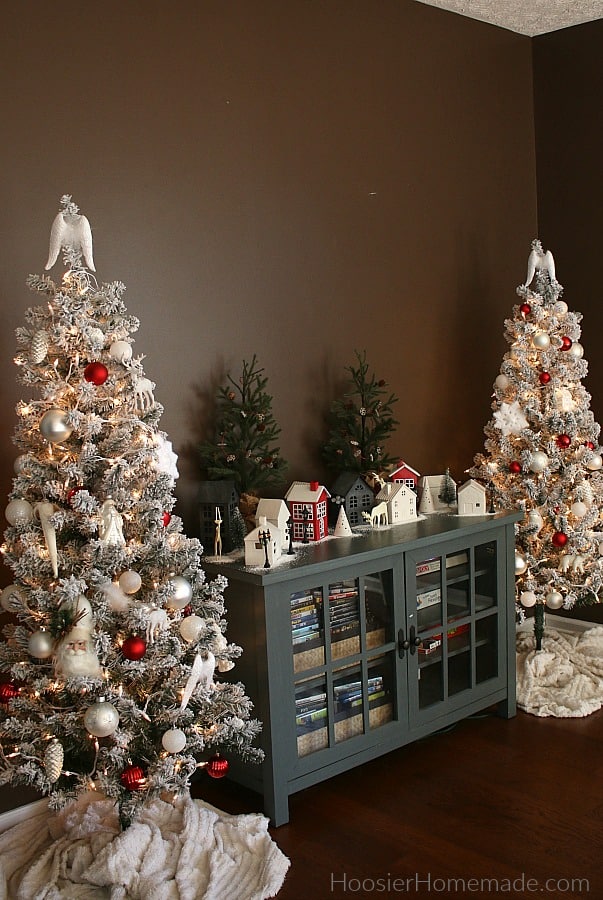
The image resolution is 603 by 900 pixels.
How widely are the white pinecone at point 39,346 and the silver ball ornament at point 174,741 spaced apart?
1.03 m

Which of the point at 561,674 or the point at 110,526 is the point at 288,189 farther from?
the point at 561,674

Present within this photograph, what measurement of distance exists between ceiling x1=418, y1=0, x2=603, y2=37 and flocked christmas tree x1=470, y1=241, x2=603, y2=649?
4.09 feet

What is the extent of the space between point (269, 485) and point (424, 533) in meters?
0.59

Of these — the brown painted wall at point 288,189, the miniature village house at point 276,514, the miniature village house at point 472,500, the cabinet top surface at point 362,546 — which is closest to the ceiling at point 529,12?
the brown painted wall at point 288,189

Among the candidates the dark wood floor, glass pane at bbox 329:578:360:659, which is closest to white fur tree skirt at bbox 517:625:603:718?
the dark wood floor

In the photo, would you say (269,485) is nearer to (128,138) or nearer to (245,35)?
(128,138)

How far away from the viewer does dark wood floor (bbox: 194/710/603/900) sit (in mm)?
2490

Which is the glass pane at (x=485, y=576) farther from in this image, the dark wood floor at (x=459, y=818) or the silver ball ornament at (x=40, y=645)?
the silver ball ornament at (x=40, y=645)

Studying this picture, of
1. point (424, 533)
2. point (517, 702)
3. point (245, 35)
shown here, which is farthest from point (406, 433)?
point (245, 35)

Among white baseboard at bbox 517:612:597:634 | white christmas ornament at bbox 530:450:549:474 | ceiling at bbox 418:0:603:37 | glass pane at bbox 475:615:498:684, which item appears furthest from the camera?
white baseboard at bbox 517:612:597:634

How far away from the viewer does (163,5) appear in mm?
3105

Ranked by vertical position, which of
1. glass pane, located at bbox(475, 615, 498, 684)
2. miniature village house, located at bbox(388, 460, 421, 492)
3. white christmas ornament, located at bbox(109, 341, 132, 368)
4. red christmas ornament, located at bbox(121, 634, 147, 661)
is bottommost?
glass pane, located at bbox(475, 615, 498, 684)

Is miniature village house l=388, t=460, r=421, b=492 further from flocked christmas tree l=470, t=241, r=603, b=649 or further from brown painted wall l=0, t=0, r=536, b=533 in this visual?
flocked christmas tree l=470, t=241, r=603, b=649

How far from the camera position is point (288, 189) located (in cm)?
355
